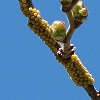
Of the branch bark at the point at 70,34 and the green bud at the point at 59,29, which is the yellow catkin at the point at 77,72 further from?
the green bud at the point at 59,29

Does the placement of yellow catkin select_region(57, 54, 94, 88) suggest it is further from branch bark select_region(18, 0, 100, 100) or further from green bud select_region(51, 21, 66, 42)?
green bud select_region(51, 21, 66, 42)

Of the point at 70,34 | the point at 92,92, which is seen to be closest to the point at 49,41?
the point at 92,92

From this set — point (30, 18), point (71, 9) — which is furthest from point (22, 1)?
point (71, 9)

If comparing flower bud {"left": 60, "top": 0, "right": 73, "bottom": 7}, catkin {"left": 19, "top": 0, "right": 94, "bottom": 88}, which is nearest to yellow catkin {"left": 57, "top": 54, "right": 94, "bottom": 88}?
catkin {"left": 19, "top": 0, "right": 94, "bottom": 88}

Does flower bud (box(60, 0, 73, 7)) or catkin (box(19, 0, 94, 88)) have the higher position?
catkin (box(19, 0, 94, 88))

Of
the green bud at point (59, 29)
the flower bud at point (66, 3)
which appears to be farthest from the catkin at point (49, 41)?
the flower bud at point (66, 3)

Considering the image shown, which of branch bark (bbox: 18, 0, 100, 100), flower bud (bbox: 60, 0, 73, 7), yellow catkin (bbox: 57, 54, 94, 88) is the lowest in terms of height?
flower bud (bbox: 60, 0, 73, 7)
